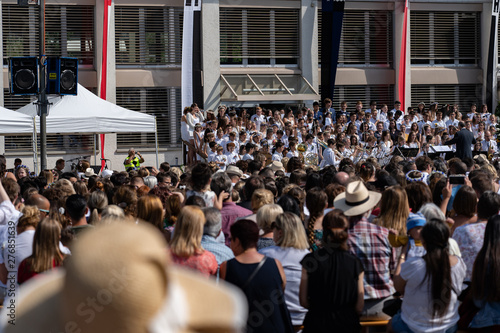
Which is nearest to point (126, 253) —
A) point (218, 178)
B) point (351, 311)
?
point (351, 311)

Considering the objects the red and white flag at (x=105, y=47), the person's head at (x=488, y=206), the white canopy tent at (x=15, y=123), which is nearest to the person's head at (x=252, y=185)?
the person's head at (x=488, y=206)

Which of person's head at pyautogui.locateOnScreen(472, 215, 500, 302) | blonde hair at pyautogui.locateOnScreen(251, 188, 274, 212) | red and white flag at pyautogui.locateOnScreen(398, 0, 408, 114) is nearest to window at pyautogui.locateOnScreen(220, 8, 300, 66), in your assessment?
red and white flag at pyautogui.locateOnScreen(398, 0, 408, 114)

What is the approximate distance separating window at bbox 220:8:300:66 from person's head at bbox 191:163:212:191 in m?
19.2

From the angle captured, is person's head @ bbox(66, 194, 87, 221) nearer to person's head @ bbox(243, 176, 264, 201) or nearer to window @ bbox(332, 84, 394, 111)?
person's head @ bbox(243, 176, 264, 201)

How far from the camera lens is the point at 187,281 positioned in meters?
1.14

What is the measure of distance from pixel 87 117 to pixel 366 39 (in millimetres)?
15191

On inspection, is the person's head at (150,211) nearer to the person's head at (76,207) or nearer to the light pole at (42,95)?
the person's head at (76,207)

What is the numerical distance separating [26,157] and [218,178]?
1816 cm

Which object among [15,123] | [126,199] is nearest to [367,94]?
[15,123]

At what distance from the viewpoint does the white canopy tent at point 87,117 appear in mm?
16188

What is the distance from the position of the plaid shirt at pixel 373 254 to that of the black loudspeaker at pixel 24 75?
33.3 ft

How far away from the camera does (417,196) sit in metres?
6.30

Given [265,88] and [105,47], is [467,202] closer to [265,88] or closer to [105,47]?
[105,47]

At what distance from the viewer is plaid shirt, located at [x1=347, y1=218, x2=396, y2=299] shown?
5.23 meters
